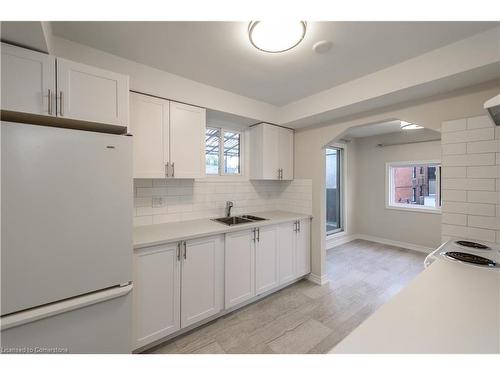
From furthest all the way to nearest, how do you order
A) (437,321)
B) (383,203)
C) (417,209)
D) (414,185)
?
1. (383,203)
2. (414,185)
3. (417,209)
4. (437,321)

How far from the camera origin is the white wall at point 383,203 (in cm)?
382

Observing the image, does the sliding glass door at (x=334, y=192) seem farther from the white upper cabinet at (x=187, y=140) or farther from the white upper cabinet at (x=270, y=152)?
the white upper cabinet at (x=187, y=140)

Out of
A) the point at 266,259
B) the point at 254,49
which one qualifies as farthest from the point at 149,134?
the point at 266,259

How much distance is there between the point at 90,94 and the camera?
1254mm

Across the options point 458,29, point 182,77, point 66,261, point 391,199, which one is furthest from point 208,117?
point 391,199

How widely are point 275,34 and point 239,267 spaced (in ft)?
6.70

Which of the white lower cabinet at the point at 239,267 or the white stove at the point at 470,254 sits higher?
the white stove at the point at 470,254

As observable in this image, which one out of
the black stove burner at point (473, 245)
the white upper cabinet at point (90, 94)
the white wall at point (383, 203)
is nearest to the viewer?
the white upper cabinet at point (90, 94)

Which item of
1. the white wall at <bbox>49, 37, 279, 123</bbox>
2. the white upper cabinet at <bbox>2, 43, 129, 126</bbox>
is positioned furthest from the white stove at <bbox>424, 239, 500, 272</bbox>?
the white upper cabinet at <bbox>2, 43, 129, 126</bbox>

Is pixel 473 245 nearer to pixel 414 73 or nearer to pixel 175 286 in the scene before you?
pixel 414 73

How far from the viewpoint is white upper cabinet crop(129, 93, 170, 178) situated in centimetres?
178

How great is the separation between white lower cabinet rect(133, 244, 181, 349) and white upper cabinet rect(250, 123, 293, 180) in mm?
1575

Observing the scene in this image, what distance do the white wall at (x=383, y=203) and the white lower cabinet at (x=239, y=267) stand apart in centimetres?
367

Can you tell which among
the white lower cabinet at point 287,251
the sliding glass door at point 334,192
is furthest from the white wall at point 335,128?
the sliding glass door at point 334,192
